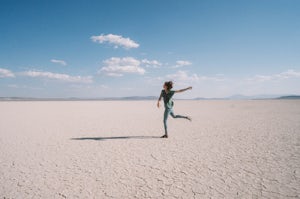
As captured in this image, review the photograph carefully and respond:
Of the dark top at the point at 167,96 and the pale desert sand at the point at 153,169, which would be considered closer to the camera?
the pale desert sand at the point at 153,169

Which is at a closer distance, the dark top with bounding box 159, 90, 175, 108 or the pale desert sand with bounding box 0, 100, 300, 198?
the pale desert sand with bounding box 0, 100, 300, 198

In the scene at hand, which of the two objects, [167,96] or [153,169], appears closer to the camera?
[153,169]

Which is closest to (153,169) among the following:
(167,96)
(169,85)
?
(167,96)

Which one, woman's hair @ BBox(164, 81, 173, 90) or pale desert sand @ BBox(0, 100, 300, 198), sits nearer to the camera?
pale desert sand @ BBox(0, 100, 300, 198)

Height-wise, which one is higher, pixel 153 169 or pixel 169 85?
pixel 169 85

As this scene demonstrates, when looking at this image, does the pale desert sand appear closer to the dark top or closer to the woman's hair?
the dark top

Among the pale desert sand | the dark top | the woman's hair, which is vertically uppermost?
the woman's hair

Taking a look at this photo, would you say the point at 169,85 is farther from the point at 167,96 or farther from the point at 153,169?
the point at 153,169

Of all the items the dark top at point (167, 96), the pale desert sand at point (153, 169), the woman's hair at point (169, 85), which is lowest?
the pale desert sand at point (153, 169)

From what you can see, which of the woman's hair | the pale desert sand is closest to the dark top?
the woman's hair

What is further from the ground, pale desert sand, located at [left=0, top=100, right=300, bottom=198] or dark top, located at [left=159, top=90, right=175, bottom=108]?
dark top, located at [left=159, top=90, right=175, bottom=108]

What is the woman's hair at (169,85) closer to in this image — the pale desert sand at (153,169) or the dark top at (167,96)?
the dark top at (167,96)

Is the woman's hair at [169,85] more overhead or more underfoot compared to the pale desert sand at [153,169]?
more overhead

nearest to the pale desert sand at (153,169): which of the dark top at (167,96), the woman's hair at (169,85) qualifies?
the dark top at (167,96)
